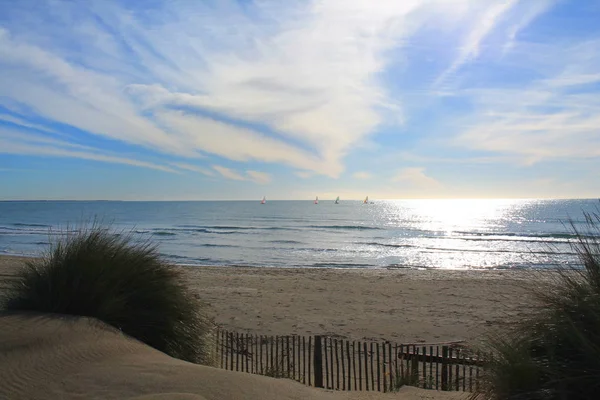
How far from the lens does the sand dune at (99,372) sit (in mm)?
3656

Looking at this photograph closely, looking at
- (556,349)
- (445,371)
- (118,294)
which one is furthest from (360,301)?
(556,349)

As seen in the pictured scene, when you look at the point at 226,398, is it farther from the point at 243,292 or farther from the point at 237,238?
the point at 237,238

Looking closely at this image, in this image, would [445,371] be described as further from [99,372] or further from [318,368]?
[99,372]

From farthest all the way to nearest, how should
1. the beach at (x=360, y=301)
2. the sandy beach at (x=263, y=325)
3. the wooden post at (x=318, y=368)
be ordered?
the beach at (x=360, y=301) → the wooden post at (x=318, y=368) → the sandy beach at (x=263, y=325)

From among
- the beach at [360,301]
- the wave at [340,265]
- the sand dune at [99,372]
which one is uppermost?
the sand dune at [99,372]

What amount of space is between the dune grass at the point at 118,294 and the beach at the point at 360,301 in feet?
17.2

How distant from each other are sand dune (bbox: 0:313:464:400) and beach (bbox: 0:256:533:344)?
Answer: 5709mm

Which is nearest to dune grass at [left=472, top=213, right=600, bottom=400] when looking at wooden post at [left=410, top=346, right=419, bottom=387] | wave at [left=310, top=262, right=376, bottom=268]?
wooden post at [left=410, top=346, right=419, bottom=387]

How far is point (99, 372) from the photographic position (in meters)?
4.07

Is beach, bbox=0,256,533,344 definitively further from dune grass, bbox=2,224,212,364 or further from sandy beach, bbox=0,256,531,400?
dune grass, bbox=2,224,212,364

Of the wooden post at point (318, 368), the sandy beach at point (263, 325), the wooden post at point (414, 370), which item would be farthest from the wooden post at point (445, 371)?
the wooden post at point (318, 368)

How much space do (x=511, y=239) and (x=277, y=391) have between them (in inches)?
Answer: 1846

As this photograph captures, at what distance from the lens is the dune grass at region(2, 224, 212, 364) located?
18.2 ft

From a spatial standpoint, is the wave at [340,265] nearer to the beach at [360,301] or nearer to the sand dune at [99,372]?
the beach at [360,301]
